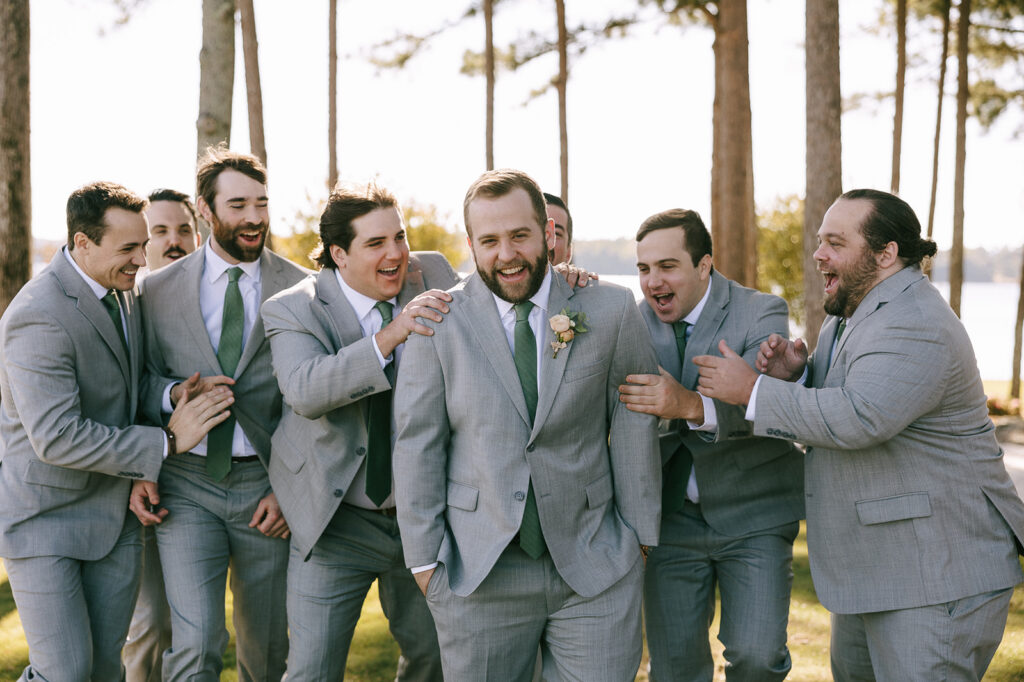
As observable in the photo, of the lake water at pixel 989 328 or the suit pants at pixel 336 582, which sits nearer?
the suit pants at pixel 336 582

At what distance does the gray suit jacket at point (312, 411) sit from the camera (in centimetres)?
386

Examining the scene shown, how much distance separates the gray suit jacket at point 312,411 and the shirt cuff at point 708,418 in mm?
1385

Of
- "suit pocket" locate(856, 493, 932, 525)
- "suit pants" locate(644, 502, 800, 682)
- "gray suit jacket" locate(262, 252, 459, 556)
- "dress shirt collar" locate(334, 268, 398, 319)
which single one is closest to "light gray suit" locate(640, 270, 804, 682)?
"suit pants" locate(644, 502, 800, 682)

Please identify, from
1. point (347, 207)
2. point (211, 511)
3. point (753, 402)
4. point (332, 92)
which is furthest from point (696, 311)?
point (332, 92)

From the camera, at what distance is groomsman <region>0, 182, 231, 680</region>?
12.6 ft

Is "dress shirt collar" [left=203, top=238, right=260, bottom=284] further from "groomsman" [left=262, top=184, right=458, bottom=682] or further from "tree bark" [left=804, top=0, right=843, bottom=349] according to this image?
"tree bark" [left=804, top=0, right=843, bottom=349]

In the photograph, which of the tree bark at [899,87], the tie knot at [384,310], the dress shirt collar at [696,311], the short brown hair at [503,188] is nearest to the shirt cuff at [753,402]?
the dress shirt collar at [696,311]

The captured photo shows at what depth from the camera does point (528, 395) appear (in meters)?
3.51

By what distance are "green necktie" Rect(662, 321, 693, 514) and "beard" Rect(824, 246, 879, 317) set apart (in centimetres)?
83

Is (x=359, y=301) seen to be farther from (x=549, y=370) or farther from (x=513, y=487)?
(x=513, y=487)

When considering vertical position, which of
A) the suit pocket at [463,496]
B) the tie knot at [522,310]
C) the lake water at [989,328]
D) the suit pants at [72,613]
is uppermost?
the tie knot at [522,310]

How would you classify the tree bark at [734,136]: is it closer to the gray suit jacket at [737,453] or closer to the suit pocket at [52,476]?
the gray suit jacket at [737,453]

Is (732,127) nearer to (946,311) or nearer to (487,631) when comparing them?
(946,311)

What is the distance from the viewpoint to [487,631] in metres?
3.53
